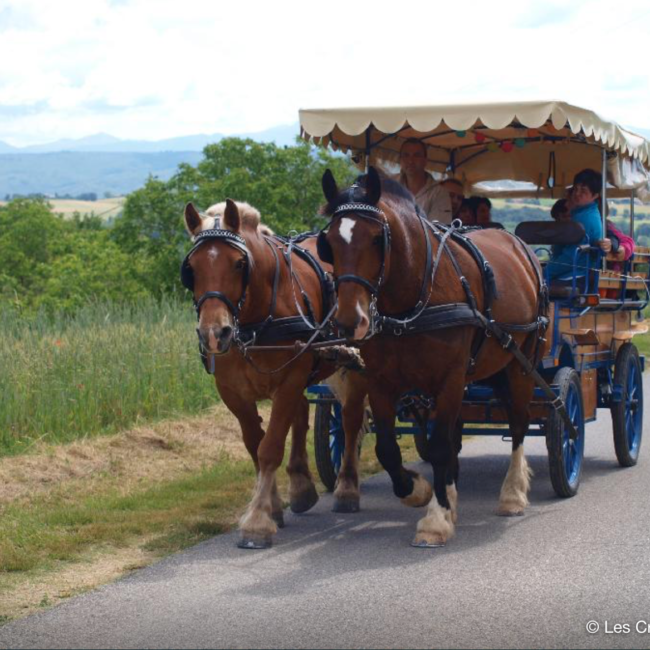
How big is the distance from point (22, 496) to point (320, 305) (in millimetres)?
2580

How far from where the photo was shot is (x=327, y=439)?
326 inches

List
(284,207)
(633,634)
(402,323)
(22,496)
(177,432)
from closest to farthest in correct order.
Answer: (633,634) < (402,323) < (22,496) < (177,432) < (284,207)

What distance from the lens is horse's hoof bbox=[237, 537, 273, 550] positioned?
255 inches

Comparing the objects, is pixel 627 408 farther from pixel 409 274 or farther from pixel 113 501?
pixel 113 501

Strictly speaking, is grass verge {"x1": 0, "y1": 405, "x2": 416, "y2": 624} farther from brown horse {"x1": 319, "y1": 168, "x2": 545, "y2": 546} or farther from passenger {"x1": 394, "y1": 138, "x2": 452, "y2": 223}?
passenger {"x1": 394, "y1": 138, "x2": 452, "y2": 223}

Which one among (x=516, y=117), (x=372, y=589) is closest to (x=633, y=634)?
(x=372, y=589)

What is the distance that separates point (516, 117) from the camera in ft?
26.1

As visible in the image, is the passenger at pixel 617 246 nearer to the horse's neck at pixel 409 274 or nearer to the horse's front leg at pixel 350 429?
the horse's front leg at pixel 350 429

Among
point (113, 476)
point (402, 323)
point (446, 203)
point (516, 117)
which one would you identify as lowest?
point (113, 476)

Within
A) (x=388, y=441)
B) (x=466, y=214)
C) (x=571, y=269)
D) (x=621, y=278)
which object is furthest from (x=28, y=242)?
(x=388, y=441)

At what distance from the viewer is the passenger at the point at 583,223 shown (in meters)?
8.80

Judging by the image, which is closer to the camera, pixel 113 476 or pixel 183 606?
pixel 183 606

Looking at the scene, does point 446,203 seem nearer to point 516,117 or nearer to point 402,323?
point 516,117

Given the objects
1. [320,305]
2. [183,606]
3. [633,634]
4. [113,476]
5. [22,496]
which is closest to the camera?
[633,634]
